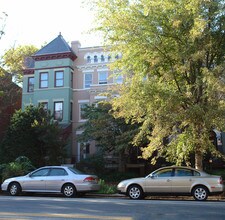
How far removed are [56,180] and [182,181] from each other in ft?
17.8

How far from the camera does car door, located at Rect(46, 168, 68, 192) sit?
15.1 meters

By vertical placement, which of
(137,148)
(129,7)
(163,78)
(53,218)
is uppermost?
(129,7)

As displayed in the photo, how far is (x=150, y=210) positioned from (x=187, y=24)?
8839 mm

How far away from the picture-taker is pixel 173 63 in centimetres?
1597

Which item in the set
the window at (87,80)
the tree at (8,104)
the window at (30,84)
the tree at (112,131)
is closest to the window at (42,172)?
the tree at (112,131)

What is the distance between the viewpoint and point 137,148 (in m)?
28.0

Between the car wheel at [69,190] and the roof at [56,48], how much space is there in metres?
20.5

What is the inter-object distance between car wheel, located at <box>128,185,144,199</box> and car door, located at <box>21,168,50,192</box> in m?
3.85

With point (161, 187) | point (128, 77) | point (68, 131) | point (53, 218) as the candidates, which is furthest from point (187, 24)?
point (68, 131)

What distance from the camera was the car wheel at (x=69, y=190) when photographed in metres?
14.9

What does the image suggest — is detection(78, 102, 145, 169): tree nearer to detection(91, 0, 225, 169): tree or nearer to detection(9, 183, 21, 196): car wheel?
detection(91, 0, 225, 169): tree

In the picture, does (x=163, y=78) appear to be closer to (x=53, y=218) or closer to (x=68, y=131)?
(x=53, y=218)

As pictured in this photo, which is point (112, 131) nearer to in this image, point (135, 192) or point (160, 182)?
point (135, 192)

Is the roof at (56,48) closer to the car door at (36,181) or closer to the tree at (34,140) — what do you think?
the tree at (34,140)
